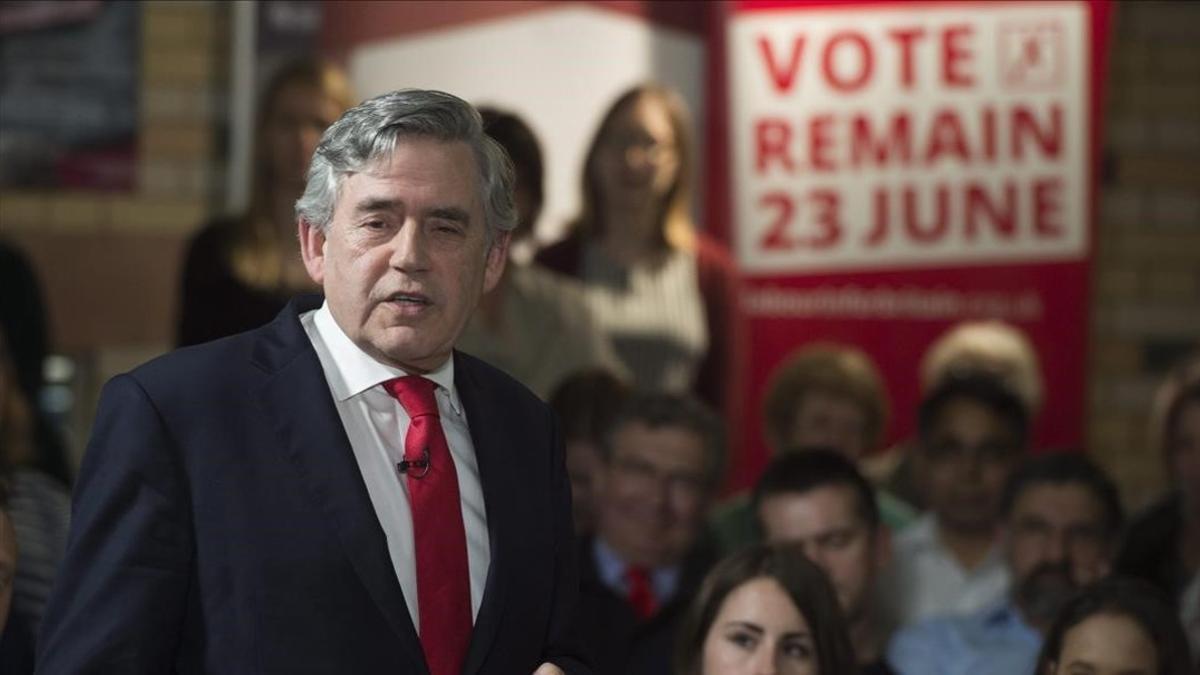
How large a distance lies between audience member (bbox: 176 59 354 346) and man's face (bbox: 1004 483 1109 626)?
1.60 meters

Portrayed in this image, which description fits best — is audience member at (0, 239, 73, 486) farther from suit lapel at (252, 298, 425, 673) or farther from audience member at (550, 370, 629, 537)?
suit lapel at (252, 298, 425, 673)

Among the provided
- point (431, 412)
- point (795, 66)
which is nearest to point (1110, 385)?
point (795, 66)

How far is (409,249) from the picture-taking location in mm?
2301

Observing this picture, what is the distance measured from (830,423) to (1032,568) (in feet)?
3.01

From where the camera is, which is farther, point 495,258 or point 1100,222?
point 1100,222

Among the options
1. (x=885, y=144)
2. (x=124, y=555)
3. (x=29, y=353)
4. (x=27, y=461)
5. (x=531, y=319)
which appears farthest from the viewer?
(x=885, y=144)

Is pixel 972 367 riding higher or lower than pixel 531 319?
lower

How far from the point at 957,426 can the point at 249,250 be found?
1.68 metres

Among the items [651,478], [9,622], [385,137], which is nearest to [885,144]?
[651,478]

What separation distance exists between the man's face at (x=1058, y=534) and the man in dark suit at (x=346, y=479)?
248 centimetres

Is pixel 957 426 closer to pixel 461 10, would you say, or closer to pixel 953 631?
pixel 953 631

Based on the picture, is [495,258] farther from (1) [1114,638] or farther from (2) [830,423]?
(2) [830,423]

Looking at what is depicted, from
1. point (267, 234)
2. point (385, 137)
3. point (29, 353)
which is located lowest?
point (29, 353)

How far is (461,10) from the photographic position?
573cm
